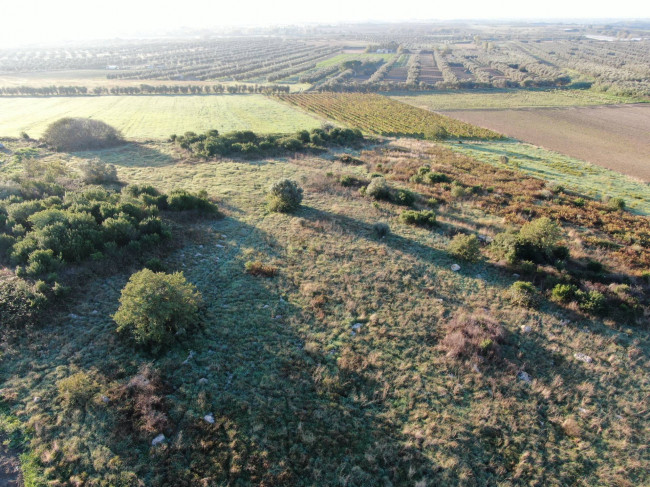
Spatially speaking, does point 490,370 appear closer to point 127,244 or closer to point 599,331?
point 599,331

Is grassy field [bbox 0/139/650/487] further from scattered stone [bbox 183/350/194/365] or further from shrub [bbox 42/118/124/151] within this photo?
shrub [bbox 42/118/124/151]

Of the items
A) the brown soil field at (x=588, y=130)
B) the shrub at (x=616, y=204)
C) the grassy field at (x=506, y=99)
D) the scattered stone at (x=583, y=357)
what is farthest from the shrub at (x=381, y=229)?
the grassy field at (x=506, y=99)

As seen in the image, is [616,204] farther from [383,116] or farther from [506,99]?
[506,99]

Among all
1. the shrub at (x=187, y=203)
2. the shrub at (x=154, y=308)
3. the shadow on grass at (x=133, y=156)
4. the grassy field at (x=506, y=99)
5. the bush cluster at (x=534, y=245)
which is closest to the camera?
the shrub at (x=154, y=308)

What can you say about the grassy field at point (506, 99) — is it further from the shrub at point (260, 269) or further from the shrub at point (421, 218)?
the shrub at point (260, 269)

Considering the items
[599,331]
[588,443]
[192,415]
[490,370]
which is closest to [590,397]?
[588,443]

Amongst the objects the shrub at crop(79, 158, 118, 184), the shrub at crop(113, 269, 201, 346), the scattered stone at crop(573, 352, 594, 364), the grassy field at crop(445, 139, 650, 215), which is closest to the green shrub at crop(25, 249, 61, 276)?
the shrub at crop(113, 269, 201, 346)
